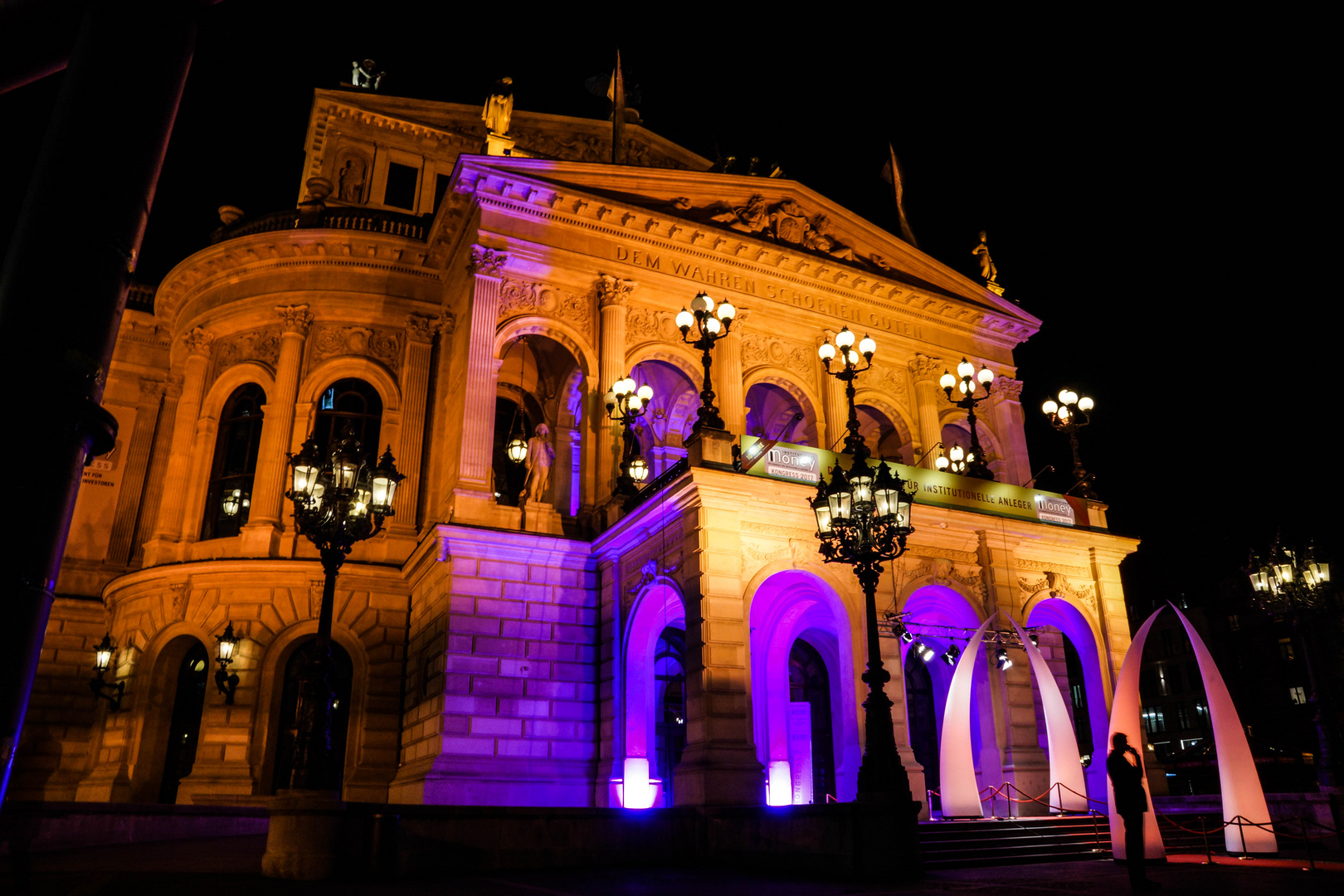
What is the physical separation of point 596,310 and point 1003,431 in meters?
14.9

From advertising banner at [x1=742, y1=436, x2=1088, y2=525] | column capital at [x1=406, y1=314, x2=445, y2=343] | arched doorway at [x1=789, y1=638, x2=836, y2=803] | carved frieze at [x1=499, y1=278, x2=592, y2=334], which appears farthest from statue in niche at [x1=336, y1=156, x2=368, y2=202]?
arched doorway at [x1=789, y1=638, x2=836, y2=803]

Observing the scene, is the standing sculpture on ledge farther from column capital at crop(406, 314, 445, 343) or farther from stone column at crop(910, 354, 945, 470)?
column capital at crop(406, 314, 445, 343)

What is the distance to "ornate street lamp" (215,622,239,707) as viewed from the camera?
2375 centimetres

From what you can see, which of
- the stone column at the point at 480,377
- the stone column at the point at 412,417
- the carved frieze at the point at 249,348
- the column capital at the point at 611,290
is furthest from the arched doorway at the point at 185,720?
the column capital at the point at 611,290

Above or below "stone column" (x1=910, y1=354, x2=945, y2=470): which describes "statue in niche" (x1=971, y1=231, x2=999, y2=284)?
above

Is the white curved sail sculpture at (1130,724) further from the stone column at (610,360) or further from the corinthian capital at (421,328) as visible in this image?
the corinthian capital at (421,328)

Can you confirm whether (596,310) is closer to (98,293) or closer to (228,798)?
(228,798)

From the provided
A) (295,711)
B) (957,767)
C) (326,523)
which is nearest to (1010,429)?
(957,767)

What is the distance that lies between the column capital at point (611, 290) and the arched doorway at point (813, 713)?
10.9 meters

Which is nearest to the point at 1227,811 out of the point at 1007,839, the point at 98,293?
the point at 1007,839

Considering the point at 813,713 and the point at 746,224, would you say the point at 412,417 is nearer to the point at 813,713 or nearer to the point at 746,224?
the point at 746,224

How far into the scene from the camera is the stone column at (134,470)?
2938 centimetres

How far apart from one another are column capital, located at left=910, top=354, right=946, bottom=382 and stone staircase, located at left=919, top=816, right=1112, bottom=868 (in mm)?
16023

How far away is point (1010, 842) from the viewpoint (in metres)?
15.9
